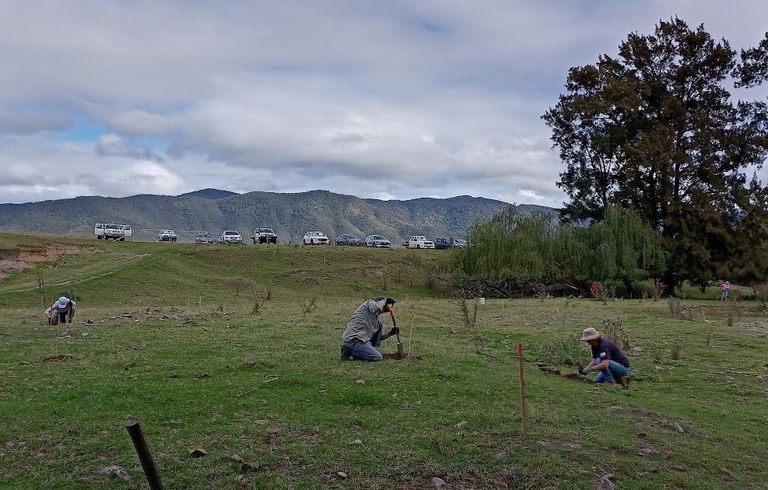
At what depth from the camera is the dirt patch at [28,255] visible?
4794 cm

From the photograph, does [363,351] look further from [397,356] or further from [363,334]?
[397,356]

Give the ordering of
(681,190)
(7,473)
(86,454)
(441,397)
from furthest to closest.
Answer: (681,190), (441,397), (86,454), (7,473)

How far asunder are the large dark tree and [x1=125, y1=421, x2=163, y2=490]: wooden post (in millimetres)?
44019

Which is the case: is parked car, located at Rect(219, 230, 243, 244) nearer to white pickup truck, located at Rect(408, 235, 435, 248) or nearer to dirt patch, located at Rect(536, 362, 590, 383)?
white pickup truck, located at Rect(408, 235, 435, 248)

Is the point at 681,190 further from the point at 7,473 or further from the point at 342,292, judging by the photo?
the point at 7,473

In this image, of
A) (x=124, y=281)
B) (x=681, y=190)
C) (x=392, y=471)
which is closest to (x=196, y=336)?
(x=392, y=471)

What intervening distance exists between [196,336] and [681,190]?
41.5m

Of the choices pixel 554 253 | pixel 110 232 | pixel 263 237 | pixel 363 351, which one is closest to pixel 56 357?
pixel 363 351

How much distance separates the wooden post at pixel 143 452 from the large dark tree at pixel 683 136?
4402 cm

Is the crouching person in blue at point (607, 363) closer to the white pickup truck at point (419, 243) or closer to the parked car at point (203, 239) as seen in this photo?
the parked car at point (203, 239)

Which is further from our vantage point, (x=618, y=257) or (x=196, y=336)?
(x=618, y=257)

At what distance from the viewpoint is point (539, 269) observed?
48.2 meters

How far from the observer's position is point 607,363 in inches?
496

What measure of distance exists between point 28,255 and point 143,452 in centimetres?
5143
